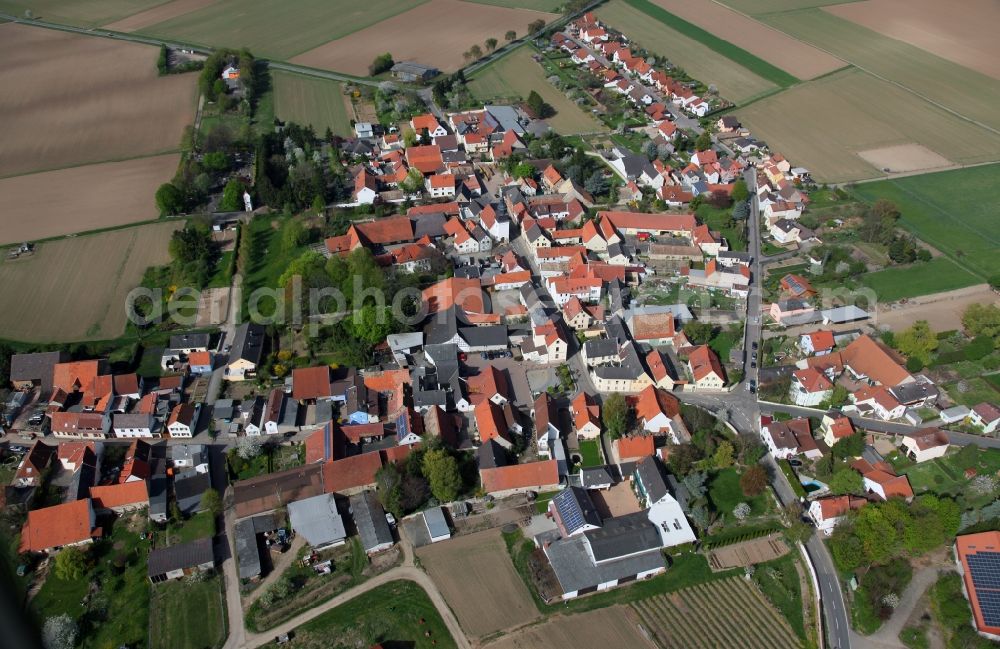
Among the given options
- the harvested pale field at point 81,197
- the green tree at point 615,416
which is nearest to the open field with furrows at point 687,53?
the green tree at point 615,416

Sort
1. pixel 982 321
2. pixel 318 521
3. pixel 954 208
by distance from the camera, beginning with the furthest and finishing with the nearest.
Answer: pixel 954 208
pixel 982 321
pixel 318 521

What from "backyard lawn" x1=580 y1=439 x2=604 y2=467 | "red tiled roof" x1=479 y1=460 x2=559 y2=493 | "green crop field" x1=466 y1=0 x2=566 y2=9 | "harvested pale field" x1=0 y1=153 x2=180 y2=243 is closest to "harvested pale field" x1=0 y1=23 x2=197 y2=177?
"harvested pale field" x1=0 y1=153 x2=180 y2=243

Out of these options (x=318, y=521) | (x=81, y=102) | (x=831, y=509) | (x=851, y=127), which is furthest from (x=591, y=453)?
(x=81, y=102)

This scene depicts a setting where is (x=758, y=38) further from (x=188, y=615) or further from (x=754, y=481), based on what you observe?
(x=188, y=615)

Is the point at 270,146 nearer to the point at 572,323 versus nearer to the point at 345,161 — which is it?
the point at 345,161

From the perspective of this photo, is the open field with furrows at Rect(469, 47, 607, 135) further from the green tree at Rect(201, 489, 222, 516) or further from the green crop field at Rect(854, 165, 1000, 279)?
the green tree at Rect(201, 489, 222, 516)

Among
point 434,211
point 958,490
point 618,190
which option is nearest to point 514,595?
point 958,490
